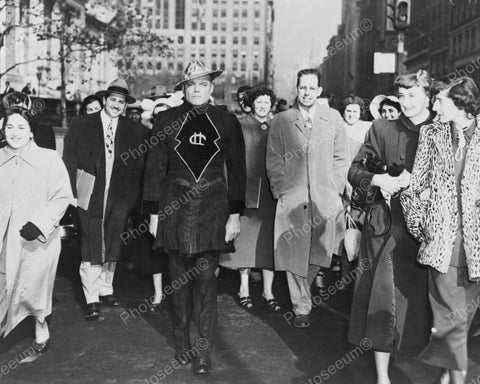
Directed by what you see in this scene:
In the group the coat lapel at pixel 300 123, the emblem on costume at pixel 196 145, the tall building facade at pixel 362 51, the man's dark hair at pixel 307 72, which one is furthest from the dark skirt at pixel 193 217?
the tall building facade at pixel 362 51

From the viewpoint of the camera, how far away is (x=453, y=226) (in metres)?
3.96

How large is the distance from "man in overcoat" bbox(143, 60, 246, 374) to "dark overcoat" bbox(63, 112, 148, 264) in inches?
64.0

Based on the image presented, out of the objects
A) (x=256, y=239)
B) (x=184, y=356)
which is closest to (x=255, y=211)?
(x=256, y=239)

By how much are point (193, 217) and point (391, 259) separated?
143cm

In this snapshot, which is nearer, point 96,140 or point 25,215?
point 25,215

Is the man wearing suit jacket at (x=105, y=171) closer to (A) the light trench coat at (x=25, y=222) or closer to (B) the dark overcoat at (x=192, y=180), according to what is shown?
(A) the light trench coat at (x=25, y=222)

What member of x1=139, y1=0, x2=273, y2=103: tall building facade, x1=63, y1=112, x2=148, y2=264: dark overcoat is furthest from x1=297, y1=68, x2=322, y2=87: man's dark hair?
x1=139, y1=0, x2=273, y2=103: tall building facade

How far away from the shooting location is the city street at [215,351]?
4.71 metres

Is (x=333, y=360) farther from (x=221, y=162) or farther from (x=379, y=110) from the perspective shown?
(x=379, y=110)

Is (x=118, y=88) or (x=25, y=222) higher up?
(x=118, y=88)

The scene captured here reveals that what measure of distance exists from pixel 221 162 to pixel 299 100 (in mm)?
1602

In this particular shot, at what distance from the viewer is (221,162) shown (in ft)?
16.4

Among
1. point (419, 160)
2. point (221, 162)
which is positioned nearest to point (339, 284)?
point (221, 162)

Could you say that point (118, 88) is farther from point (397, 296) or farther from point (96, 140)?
point (397, 296)
